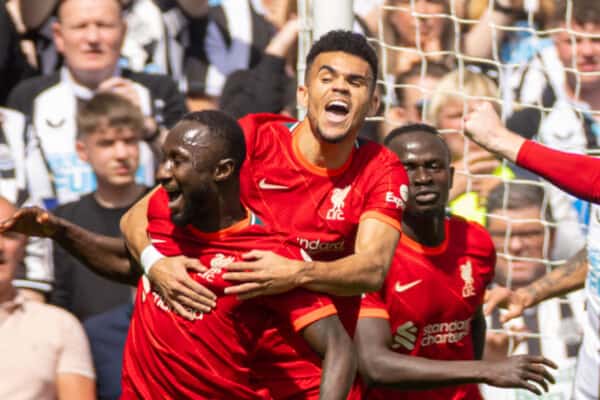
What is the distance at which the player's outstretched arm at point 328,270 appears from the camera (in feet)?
12.8

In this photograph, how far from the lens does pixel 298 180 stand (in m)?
4.34

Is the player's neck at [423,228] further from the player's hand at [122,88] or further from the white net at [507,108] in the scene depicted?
the player's hand at [122,88]

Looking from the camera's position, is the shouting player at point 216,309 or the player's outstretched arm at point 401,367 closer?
the shouting player at point 216,309

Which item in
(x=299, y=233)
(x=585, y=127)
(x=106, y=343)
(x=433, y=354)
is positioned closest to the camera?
(x=299, y=233)

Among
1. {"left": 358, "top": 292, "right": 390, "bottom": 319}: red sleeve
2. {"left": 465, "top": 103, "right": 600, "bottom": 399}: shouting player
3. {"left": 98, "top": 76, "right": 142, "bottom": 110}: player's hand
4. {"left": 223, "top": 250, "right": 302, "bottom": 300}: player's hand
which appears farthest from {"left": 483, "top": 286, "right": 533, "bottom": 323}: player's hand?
{"left": 98, "top": 76, "right": 142, "bottom": 110}: player's hand

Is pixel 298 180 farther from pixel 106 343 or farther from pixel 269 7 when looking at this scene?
pixel 269 7

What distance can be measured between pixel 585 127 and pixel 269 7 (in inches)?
65.5

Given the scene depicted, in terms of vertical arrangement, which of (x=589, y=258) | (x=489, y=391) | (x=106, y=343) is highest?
(x=589, y=258)

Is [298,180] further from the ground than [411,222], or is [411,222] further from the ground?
[298,180]

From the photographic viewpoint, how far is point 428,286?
4836 mm

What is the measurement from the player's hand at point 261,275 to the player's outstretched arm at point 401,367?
69 cm

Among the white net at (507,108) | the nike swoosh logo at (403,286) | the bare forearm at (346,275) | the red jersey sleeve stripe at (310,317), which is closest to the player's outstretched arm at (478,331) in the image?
the nike swoosh logo at (403,286)

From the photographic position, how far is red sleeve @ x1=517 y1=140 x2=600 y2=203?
4.54m

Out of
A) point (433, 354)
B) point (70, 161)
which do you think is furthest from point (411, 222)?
point (70, 161)
